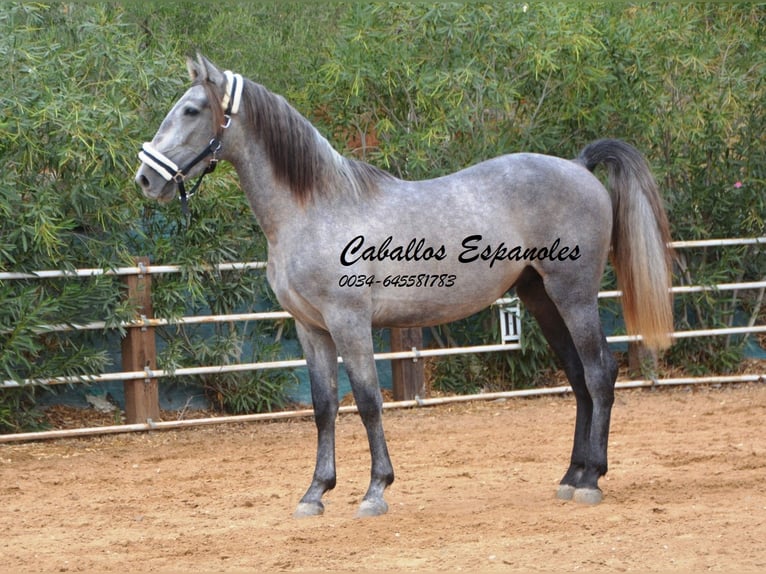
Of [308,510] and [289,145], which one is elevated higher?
[289,145]

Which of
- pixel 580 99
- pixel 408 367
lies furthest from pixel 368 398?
pixel 580 99

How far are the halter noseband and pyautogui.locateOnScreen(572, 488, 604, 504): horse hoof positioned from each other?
2.06 metres

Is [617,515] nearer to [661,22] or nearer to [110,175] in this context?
[110,175]

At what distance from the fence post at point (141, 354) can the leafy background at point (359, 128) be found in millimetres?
117

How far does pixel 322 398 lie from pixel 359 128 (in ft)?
12.7

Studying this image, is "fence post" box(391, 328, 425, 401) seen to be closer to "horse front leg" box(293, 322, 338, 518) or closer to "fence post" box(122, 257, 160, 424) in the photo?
"fence post" box(122, 257, 160, 424)

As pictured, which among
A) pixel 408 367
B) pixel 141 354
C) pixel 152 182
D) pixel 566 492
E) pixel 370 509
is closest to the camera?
pixel 152 182

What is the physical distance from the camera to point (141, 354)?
6.73 meters

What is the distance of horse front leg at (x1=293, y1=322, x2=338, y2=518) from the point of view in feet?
14.3

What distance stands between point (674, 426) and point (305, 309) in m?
3.08

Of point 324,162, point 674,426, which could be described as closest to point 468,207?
point 324,162

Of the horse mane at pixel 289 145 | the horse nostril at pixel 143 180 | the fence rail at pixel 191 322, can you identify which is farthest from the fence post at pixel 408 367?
the horse nostril at pixel 143 180

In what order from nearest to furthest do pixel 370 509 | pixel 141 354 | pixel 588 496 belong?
pixel 370 509 < pixel 588 496 < pixel 141 354

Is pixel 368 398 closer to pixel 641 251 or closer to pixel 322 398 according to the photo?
pixel 322 398
